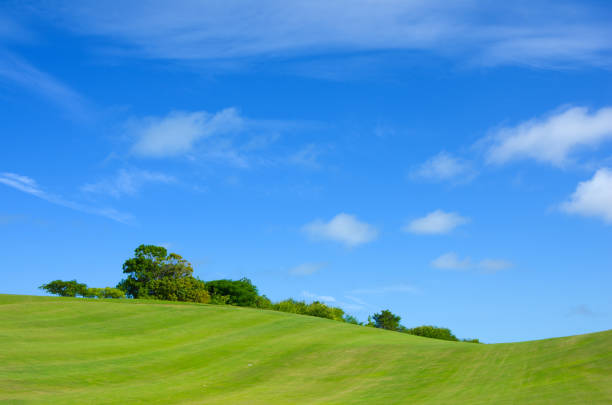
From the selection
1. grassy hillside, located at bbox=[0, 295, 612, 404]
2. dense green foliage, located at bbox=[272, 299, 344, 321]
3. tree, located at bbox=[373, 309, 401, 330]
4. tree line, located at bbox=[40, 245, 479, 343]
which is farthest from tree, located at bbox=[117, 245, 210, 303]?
grassy hillside, located at bbox=[0, 295, 612, 404]

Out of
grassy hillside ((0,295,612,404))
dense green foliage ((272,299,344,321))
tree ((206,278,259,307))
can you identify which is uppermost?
tree ((206,278,259,307))

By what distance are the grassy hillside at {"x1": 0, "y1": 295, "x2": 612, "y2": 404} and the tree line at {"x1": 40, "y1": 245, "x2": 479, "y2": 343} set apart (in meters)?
44.6

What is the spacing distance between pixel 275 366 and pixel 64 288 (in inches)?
3154

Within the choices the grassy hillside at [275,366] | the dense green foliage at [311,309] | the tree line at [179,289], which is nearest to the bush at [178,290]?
the tree line at [179,289]

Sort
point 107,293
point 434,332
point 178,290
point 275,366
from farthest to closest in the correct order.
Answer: point 107,293
point 178,290
point 434,332
point 275,366

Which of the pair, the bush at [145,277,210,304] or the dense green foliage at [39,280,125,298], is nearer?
the bush at [145,277,210,304]

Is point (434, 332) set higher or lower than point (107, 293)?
lower

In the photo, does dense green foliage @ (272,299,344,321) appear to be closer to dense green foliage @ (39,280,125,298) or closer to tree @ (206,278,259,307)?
tree @ (206,278,259,307)

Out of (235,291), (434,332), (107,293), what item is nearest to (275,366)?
(434,332)

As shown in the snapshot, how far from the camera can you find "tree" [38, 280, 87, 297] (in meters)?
95.6

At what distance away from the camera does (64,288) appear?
95750 millimetres

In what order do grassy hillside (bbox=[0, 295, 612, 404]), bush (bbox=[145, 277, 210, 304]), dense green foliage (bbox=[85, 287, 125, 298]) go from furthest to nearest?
dense green foliage (bbox=[85, 287, 125, 298])
bush (bbox=[145, 277, 210, 304])
grassy hillside (bbox=[0, 295, 612, 404])

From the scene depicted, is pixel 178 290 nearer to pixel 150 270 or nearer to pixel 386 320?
pixel 150 270

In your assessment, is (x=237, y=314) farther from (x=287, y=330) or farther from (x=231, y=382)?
(x=231, y=382)
